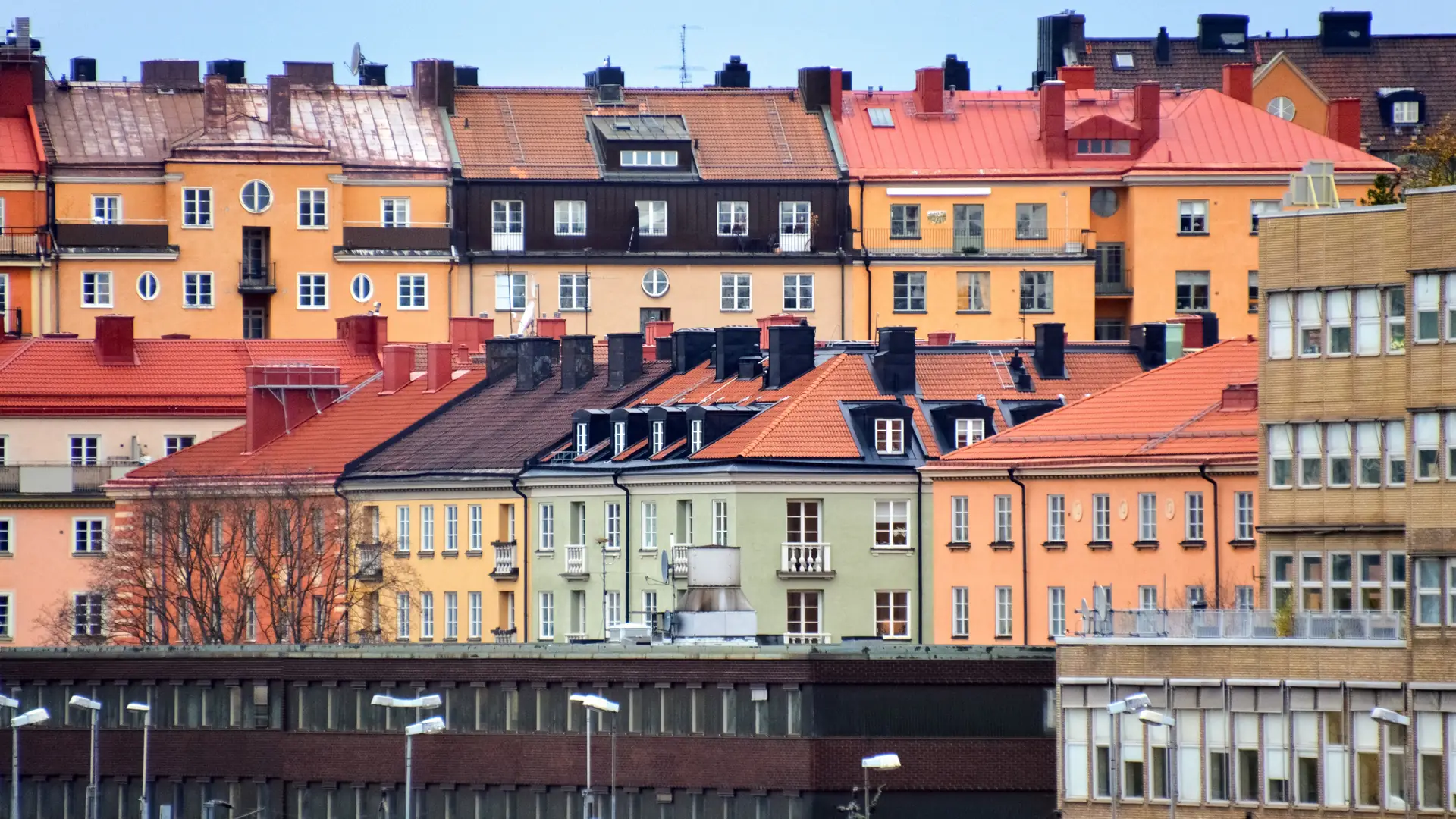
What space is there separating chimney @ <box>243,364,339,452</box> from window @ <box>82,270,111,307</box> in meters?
16.0

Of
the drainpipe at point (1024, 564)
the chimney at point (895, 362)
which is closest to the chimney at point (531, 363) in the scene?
the chimney at point (895, 362)

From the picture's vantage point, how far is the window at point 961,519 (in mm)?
118125

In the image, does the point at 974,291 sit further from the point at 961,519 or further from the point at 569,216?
the point at 961,519

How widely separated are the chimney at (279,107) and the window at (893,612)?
49.4 m

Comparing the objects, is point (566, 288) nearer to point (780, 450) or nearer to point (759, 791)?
point (780, 450)

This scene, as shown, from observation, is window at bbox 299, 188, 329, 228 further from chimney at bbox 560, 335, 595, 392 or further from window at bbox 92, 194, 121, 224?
chimney at bbox 560, 335, 595, 392

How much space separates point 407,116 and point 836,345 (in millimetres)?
41401

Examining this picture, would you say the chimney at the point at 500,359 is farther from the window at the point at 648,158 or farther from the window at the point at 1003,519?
the window at the point at 1003,519

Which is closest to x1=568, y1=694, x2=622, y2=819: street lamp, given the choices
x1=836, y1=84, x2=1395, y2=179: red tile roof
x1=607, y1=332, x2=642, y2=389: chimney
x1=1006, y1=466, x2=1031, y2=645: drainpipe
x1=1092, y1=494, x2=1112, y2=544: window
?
x1=1006, y1=466, x2=1031, y2=645: drainpipe

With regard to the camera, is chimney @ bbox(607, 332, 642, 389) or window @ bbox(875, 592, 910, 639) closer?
window @ bbox(875, 592, 910, 639)

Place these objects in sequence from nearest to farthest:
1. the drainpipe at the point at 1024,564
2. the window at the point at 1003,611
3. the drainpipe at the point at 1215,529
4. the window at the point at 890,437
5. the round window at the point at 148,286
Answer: the drainpipe at the point at 1215,529 < the drainpipe at the point at 1024,564 < the window at the point at 1003,611 < the window at the point at 890,437 < the round window at the point at 148,286

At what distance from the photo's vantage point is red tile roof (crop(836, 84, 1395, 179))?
552 feet

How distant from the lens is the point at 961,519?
118m

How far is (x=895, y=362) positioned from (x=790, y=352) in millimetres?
3353
